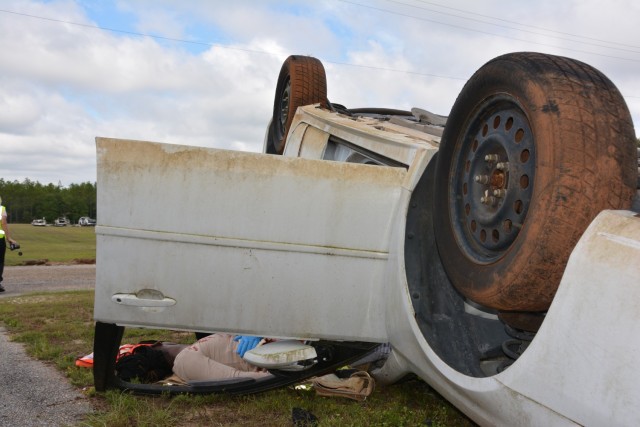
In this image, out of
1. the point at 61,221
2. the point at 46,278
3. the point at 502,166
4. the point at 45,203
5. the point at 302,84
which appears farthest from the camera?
the point at 45,203

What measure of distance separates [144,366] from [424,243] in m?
2.07

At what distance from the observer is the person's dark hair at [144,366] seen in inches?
145

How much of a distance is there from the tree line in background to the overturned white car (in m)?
104

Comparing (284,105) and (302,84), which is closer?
(302,84)

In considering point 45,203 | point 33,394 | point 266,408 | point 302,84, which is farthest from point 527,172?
point 45,203

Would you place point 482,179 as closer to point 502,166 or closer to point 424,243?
point 502,166

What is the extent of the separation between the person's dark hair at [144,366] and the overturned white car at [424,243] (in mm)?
418

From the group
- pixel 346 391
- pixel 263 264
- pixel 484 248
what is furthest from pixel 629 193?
pixel 346 391

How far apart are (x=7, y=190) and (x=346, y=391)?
11378cm

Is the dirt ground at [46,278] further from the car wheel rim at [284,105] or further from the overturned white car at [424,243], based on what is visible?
the overturned white car at [424,243]

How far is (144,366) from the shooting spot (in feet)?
12.3

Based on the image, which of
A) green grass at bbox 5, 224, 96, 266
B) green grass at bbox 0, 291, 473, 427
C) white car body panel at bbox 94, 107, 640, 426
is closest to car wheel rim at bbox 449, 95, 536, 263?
white car body panel at bbox 94, 107, 640, 426

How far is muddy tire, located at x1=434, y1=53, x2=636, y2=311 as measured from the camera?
1.73m

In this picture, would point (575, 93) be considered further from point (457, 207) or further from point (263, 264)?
point (263, 264)
